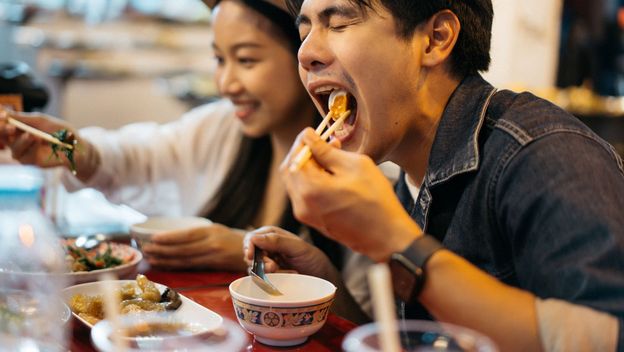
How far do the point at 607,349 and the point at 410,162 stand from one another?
68 centimetres

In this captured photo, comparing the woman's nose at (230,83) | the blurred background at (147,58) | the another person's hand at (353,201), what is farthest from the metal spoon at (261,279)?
the blurred background at (147,58)

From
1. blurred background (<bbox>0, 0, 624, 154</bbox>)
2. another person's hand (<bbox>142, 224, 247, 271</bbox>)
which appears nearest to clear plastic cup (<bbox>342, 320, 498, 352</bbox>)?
another person's hand (<bbox>142, 224, 247, 271</bbox>)

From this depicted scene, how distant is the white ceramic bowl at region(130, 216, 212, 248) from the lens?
70.7 inches

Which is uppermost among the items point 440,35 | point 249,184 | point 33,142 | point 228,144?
point 440,35

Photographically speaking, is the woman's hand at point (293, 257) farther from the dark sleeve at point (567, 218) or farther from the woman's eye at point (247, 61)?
the woman's eye at point (247, 61)

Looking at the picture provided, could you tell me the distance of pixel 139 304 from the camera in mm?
1278

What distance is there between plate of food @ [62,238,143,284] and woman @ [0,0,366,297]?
18.4 inches

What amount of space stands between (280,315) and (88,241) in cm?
80

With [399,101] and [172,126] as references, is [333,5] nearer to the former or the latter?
[399,101]

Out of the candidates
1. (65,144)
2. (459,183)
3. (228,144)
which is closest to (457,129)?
(459,183)

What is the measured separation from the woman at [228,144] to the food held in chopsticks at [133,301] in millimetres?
803

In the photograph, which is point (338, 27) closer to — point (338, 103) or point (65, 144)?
point (338, 103)

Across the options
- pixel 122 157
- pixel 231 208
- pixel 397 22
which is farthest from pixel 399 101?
pixel 122 157

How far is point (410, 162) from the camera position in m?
1.58
